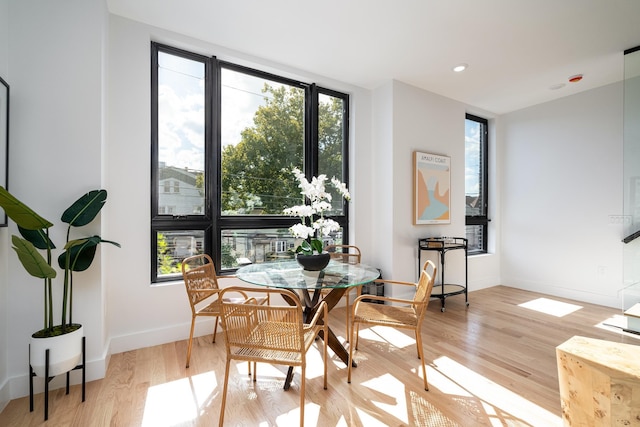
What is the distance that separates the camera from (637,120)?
2875 millimetres

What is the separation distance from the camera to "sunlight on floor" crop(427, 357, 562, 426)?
1.74m

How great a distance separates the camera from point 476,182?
502 cm

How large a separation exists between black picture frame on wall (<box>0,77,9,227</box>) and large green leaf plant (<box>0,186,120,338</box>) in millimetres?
240

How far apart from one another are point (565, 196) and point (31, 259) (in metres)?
5.83

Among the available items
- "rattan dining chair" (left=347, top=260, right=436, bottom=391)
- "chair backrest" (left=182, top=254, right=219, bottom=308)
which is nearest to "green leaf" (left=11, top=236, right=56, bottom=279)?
"chair backrest" (left=182, top=254, right=219, bottom=308)

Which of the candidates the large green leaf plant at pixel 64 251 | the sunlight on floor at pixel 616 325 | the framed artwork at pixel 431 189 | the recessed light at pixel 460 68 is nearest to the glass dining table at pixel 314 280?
the large green leaf plant at pixel 64 251

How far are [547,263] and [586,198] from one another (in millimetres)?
1072

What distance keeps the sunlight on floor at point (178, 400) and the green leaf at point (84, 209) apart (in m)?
1.24

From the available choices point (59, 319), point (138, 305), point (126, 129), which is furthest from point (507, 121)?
point (59, 319)

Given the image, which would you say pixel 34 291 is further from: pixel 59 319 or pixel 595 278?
pixel 595 278

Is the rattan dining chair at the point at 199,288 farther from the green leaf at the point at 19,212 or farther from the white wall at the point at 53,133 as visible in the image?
the green leaf at the point at 19,212

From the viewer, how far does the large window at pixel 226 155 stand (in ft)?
9.29

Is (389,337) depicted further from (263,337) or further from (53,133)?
(53,133)

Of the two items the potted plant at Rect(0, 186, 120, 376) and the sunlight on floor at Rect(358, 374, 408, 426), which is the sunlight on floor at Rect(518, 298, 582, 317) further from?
the potted plant at Rect(0, 186, 120, 376)
